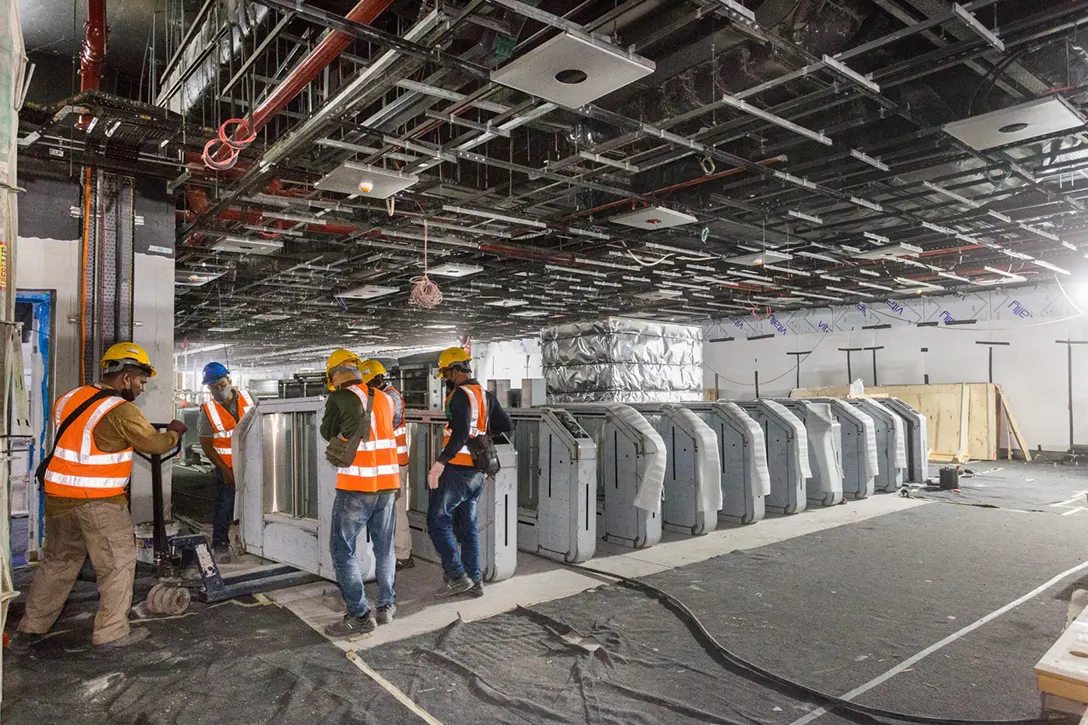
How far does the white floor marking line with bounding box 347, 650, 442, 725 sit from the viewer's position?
3.25 m

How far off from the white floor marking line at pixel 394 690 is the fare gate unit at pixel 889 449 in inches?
371

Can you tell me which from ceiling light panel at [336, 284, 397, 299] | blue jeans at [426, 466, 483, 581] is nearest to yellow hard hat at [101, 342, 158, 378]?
blue jeans at [426, 466, 483, 581]

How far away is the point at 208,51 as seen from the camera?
Result: 15.8ft

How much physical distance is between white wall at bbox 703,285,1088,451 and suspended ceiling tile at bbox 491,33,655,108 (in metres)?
15.9

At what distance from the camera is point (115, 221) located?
648 centimetres

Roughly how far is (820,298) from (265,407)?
15849 mm

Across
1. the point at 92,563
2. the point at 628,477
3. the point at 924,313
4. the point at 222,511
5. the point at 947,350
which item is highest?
the point at 924,313

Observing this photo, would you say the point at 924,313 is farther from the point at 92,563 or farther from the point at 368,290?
the point at 92,563

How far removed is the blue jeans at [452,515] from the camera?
16.9 ft

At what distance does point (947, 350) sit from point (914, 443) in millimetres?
7101

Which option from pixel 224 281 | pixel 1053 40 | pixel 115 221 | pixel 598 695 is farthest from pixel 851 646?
pixel 224 281

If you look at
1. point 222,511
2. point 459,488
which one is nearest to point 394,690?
point 459,488

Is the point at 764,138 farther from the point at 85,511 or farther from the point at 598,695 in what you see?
the point at 85,511

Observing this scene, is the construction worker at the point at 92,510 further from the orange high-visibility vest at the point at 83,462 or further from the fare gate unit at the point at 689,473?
the fare gate unit at the point at 689,473
